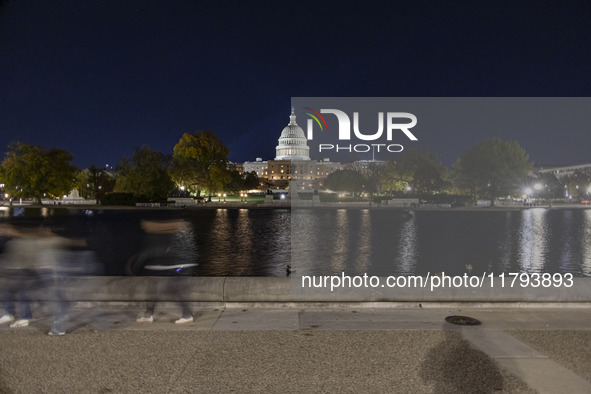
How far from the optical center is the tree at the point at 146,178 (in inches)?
2501

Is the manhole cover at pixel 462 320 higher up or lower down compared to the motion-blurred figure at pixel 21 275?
lower down

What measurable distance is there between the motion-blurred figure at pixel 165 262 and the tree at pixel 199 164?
36.8 meters

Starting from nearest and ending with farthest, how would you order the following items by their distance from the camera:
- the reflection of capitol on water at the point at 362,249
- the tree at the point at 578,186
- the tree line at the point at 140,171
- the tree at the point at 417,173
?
the reflection of capitol on water at the point at 362,249 → the tree line at the point at 140,171 → the tree at the point at 417,173 → the tree at the point at 578,186

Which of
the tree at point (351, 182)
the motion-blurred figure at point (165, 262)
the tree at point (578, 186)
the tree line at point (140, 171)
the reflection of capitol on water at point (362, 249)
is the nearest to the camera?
the motion-blurred figure at point (165, 262)

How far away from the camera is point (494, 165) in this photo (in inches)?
2776

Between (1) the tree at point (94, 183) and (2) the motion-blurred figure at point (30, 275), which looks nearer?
(2) the motion-blurred figure at point (30, 275)

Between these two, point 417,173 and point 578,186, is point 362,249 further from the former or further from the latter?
point 578,186

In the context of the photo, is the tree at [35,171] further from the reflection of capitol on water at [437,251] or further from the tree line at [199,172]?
the reflection of capitol on water at [437,251]

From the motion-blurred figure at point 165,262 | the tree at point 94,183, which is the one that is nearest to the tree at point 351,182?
the tree at point 94,183

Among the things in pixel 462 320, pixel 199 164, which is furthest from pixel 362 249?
pixel 199 164

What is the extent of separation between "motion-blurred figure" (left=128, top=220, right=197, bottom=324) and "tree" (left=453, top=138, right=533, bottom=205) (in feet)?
175

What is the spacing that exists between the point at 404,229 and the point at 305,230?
20.0 feet

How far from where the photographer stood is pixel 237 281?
8.97m

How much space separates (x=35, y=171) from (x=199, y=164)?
22255 millimetres
